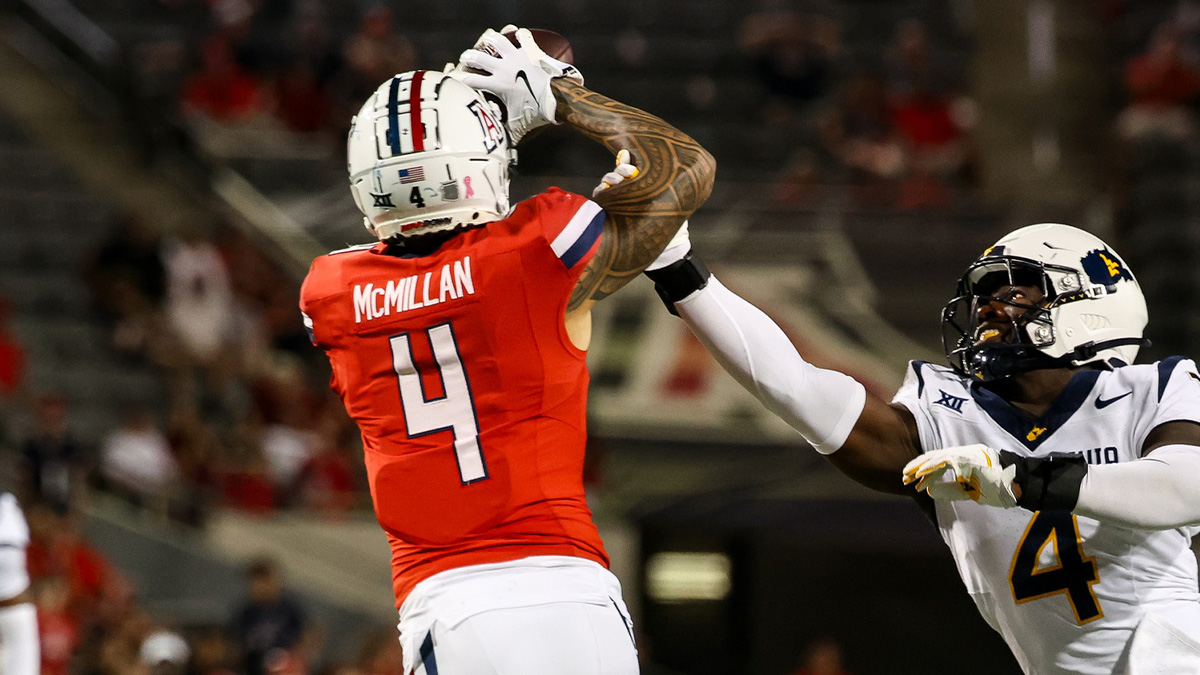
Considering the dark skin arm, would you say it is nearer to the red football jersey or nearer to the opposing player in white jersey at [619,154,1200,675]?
the opposing player in white jersey at [619,154,1200,675]

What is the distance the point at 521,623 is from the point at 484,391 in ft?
1.49

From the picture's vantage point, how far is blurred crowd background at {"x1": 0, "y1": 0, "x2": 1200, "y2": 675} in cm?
898

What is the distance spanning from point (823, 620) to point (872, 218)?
3741mm

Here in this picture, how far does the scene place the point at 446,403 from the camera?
3021mm

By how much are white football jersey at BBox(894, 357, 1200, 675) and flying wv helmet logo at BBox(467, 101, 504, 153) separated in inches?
45.2

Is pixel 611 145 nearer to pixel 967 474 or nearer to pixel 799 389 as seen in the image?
pixel 799 389

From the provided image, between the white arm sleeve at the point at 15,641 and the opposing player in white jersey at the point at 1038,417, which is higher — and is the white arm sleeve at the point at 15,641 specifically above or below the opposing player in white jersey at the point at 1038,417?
below

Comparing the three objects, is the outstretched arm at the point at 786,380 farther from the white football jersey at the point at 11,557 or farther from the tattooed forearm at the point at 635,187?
the white football jersey at the point at 11,557

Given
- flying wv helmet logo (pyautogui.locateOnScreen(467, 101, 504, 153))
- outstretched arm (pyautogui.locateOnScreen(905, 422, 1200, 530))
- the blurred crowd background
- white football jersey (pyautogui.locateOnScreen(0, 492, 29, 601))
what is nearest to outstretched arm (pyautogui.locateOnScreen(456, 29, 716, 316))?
flying wv helmet logo (pyautogui.locateOnScreen(467, 101, 504, 153))

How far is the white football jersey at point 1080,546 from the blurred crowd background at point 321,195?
14.9 ft

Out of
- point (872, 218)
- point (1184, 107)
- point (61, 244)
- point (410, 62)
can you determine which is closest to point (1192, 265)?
point (1184, 107)

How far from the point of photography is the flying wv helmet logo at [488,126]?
10.3ft

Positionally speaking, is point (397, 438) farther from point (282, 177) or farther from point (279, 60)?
point (279, 60)

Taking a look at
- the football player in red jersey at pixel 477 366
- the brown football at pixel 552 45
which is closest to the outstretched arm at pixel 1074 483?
the football player in red jersey at pixel 477 366
